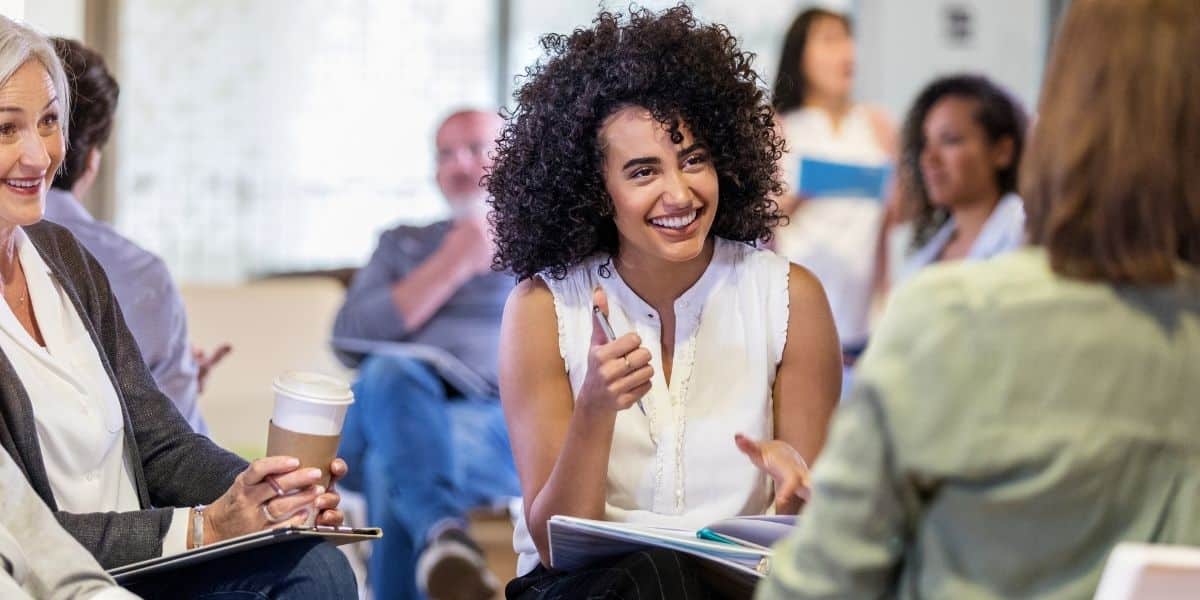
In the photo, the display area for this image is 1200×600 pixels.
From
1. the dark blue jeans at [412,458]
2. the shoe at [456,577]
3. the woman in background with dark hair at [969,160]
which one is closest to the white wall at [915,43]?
the woman in background with dark hair at [969,160]

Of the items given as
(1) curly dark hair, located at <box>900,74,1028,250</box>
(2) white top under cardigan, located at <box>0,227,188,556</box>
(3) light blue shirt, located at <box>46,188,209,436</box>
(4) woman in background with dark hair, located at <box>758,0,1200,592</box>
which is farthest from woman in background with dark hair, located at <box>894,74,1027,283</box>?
(4) woman in background with dark hair, located at <box>758,0,1200,592</box>

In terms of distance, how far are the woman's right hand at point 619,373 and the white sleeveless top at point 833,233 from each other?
274 centimetres

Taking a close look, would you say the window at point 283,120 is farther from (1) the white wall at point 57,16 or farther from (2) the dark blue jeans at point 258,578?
(2) the dark blue jeans at point 258,578

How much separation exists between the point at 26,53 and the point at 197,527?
654 mm

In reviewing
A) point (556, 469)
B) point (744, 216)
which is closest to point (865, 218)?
point (744, 216)

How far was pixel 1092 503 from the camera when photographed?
1.17 meters

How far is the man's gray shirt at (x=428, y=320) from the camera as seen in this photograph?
4.03 meters

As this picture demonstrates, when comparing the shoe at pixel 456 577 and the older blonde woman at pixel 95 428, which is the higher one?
the older blonde woman at pixel 95 428

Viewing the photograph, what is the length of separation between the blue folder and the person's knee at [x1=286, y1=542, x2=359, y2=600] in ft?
9.48

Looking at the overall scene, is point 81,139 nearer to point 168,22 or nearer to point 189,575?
point 189,575

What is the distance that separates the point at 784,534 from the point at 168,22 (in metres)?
4.33

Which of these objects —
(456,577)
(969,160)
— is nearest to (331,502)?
(456,577)

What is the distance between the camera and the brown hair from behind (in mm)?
1137

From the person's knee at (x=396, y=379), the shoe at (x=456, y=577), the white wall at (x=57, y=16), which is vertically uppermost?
the white wall at (x=57, y=16)
